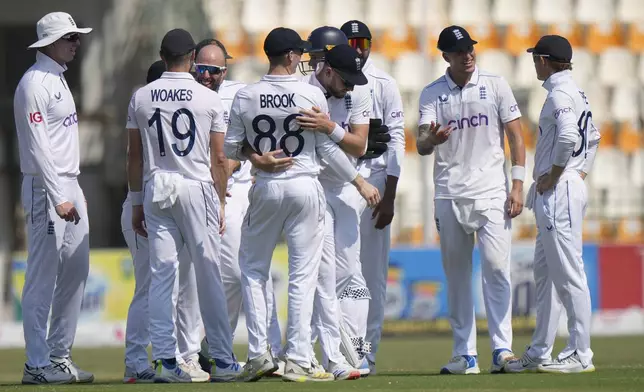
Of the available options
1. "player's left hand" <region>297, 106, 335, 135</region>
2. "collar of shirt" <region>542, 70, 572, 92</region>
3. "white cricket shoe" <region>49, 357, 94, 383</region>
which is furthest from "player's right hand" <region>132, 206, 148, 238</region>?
"collar of shirt" <region>542, 70, 572, 92</region>

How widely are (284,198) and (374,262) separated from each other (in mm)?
1738

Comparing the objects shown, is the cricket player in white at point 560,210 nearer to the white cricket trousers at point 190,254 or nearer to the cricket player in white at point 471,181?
the cricket player in white at point 471,181

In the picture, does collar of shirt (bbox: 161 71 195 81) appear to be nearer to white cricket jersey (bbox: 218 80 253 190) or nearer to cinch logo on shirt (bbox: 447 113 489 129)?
white cricket jersey (bbox: 218 80 253 190)

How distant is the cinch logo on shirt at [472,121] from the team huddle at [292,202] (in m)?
0.01

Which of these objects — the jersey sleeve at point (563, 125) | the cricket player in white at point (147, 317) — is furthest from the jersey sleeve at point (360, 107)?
the cricket player in white at point (147, 317)

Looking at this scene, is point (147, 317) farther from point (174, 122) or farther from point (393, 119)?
point (393, 119)

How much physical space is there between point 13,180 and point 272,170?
54.3 feet

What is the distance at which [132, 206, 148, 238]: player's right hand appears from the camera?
30.3ft

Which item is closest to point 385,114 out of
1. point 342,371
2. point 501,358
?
point 501,358

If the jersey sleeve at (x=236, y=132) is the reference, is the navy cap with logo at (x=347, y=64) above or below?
above

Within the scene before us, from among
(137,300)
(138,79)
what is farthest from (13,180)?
(137,300)

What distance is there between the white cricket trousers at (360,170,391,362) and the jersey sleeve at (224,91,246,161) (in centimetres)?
165

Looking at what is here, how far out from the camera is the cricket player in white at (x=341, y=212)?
8953 mm

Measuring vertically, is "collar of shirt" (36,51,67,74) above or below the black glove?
above
